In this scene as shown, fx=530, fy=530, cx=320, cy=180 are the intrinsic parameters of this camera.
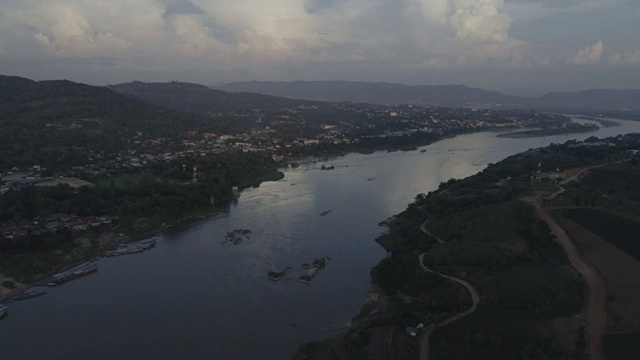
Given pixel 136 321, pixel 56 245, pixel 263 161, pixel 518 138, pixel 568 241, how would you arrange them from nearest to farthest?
pixel 136 321, pixel 568 241, pixel 56 245, pixel 263 161, pixel 518 138

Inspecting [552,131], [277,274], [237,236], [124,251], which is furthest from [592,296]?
[552,131]

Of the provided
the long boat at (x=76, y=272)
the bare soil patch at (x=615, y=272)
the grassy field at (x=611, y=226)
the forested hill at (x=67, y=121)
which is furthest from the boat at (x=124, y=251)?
the forested hill at (x=67, y=121)

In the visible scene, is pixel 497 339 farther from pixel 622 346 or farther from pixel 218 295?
pixel 218 295

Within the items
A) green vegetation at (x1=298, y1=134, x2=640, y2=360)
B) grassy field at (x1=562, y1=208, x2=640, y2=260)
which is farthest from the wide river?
grassy field at (x1=562, y1=208, x2=640, y2=260)

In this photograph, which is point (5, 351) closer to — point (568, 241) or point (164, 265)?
point (164, 265)

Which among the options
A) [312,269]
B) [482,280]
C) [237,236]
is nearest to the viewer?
[482,280]

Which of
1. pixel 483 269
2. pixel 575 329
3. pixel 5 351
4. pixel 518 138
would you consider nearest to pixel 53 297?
pixel 5 351
